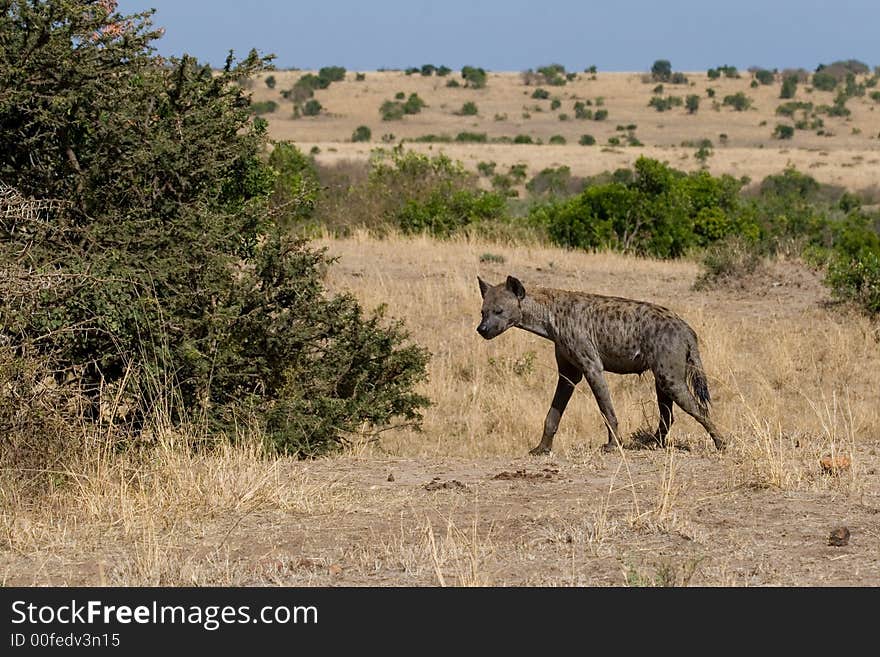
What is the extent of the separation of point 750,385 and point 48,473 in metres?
8.51

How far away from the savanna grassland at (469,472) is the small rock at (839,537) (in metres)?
0.05

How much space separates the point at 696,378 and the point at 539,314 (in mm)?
1297

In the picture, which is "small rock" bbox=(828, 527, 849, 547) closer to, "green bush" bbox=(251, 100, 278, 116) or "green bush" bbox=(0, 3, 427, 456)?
"green bush" bbox=(0, 3, 427, 456)

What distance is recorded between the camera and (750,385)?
1421 cm

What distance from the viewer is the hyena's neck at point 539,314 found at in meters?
10.1

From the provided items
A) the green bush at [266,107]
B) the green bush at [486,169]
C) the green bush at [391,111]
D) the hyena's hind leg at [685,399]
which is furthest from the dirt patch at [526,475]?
the green bush at [266,107]

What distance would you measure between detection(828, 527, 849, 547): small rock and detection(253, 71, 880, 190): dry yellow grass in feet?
142

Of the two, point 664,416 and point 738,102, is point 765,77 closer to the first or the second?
point 738,102

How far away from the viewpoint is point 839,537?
6.73m

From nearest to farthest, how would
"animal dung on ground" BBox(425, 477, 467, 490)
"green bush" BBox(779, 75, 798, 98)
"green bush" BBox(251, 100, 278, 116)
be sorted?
"animal dung on ground" BBox(425, 477, 467, 490) → "green bush" BBox(251, 100, 278, 116) → "green bush" BBox(779, 75, 798, 98)

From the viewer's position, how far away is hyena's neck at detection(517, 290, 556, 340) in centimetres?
1010

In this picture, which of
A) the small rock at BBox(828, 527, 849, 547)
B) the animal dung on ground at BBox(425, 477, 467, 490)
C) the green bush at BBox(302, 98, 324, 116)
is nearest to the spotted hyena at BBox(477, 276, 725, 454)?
the animal dung on ground at BBox(425, 477, 467, 490)

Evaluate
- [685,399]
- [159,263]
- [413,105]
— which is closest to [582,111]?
[413,105]

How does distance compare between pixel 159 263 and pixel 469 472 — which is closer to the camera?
pixel 469 472
